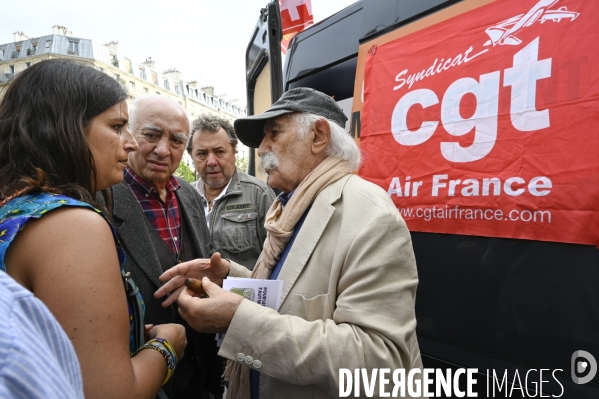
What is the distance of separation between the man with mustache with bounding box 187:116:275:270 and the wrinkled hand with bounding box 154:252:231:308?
123cm

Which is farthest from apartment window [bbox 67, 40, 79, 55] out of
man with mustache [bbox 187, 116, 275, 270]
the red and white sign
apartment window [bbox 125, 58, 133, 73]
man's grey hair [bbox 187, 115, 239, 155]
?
man with mustache [bbox 187, 116, 275, 270]

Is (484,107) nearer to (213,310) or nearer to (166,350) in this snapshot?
(213,310)

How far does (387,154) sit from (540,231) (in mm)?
794

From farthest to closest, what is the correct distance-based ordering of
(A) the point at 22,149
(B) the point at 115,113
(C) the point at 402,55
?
(C) the point at 402,55 < (B) the point at 115,113 < (A) the point at 22,149

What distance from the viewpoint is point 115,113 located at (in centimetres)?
118

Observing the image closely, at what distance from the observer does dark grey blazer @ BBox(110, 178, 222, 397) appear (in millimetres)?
1679

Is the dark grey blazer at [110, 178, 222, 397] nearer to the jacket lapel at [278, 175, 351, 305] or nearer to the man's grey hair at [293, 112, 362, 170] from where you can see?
the jacket lapel at [278, 175, 351, 305]

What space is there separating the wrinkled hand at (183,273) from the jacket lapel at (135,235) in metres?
0.08

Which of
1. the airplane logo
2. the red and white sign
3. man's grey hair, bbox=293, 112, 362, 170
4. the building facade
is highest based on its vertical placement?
the building facade

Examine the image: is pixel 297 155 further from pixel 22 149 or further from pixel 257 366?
pixel 22 149

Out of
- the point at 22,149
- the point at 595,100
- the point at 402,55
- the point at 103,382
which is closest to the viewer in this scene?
the point at 103,382

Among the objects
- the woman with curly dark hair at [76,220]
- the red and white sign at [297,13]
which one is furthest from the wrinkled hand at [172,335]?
the red and white sign at [297,13]

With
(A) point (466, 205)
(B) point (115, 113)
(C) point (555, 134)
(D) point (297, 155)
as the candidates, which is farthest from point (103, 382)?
(C) point (555, 134)

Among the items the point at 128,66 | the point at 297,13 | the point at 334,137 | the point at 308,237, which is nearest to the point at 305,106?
the point at 334,137
